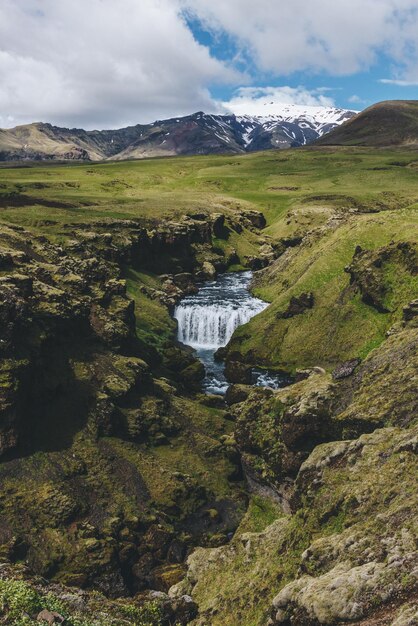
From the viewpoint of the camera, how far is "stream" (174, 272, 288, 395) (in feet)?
217

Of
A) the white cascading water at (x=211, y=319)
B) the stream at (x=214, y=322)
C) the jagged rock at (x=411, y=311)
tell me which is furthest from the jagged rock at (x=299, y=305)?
the jagged rock at (x=411, y=311)

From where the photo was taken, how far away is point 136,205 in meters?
147

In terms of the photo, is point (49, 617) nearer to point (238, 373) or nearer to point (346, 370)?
point (346, 370)

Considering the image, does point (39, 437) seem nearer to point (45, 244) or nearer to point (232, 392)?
point (232, 392)

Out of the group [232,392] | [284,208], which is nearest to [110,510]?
[232,392]

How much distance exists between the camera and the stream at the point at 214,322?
6619 centimetres

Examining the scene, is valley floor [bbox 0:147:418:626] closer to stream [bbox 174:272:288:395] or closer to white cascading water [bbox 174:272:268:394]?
stream [bbox 174:272:288:395]

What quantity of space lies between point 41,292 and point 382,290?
142ft

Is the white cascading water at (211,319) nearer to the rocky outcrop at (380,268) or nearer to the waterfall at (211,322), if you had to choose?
the waterfall at (211,322)

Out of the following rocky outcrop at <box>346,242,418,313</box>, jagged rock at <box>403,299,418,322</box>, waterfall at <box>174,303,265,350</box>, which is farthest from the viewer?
waterfall at <box>174,303,265,350</box>

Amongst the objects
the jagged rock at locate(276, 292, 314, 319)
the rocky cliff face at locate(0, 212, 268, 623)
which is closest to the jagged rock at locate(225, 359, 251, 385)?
the rocky cliff face at locate(0, 212, 268, 623)

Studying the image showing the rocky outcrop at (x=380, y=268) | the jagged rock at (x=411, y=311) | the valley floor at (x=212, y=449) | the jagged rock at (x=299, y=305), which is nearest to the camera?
the valley floor at (x=212, y=449)

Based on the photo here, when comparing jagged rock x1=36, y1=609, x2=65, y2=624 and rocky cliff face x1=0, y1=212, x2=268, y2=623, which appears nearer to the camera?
jagged rock x1=36, y1=609, x2=65, y2=624

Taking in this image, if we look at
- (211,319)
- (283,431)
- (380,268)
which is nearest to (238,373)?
(211,319)
